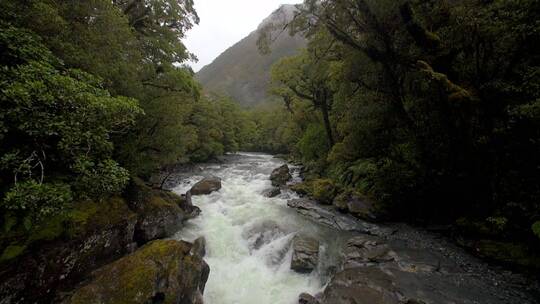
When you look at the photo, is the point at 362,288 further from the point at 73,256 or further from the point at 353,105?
the point at 353,105

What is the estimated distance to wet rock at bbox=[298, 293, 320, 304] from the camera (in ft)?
20.3

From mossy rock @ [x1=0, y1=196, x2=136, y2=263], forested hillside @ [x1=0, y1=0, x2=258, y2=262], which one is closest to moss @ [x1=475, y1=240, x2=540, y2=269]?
forested hillside @ [x1=0, y1=0, x2=258, y2=262]

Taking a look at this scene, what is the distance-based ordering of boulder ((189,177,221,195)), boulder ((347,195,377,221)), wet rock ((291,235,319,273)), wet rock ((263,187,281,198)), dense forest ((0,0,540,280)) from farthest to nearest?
wet rock ((263,187,281,198)) < boulder ((189,177,221,195)) < boulder ((347,195,377,221)) < wet rock ((291,235,319,273)) < dense forest ((0,0,540,280))

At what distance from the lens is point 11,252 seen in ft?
15.2

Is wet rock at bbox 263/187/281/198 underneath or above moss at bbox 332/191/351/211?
underneath

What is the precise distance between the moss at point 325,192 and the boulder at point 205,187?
6981 mm

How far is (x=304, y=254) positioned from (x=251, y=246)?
7.86ft

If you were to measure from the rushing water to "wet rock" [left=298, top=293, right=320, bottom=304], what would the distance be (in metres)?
0.31

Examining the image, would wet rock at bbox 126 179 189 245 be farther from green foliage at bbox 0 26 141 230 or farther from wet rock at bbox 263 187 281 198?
wet rock at bbox 263 187 281 198

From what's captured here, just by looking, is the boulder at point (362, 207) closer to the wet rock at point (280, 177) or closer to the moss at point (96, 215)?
the wet rock at point (280, 177)

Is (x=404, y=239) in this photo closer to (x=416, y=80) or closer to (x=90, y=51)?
(x=416, y=80)

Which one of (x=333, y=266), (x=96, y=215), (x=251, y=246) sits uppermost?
(x=96, y=215)

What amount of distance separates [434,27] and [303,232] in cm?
1017

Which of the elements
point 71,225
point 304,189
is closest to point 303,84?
point 304,189
